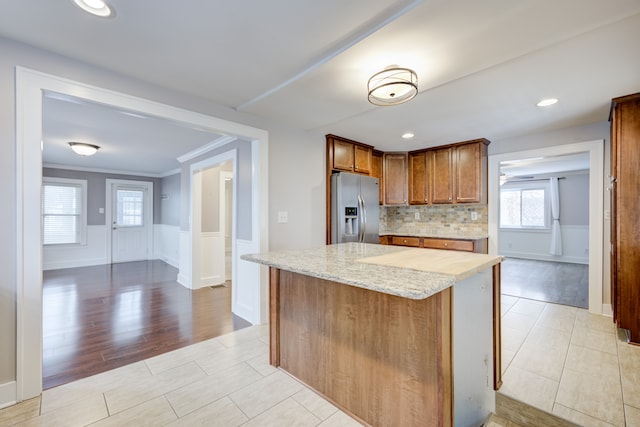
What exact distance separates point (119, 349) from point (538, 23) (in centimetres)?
384

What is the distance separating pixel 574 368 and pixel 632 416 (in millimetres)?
481

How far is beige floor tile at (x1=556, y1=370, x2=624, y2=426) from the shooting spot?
1571 millimetres

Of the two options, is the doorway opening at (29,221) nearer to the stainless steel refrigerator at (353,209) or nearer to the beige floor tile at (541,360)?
Answer: the stainless steel refrigerator at (353,209)

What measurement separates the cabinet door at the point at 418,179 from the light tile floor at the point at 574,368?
81.7 inches

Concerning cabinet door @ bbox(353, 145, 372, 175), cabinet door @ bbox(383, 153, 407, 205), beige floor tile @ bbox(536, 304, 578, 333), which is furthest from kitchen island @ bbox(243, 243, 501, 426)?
cabinet door @ bbox(383, 153, 407, 205)

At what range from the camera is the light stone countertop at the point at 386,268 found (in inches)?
44.4

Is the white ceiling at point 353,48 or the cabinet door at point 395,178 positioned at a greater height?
the white ceiling at point 353,48

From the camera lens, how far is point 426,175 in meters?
4.46

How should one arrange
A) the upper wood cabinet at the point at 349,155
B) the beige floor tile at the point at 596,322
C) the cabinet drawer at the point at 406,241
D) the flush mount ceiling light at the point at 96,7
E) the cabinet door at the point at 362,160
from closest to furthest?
the flush mount ceiling light at the point at 96,7
the beige floor tile at the point at 596,322
the upper wood cabinet at the point at 349,155
the cabinet door at the point at 362,160
the cabinet drawer at the point at 406,241

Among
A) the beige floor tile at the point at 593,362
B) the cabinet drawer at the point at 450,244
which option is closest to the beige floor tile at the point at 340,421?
the beige floor tile at the point at 593,362

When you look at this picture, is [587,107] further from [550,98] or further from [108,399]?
[108,399]

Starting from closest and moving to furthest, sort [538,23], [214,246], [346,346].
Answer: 1. [538,23]
2. [346,346]
3. [214,246]

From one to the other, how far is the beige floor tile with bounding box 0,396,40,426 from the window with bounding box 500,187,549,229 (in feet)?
30.9

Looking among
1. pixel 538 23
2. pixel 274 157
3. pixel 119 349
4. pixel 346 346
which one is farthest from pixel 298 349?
pixel 538 23
